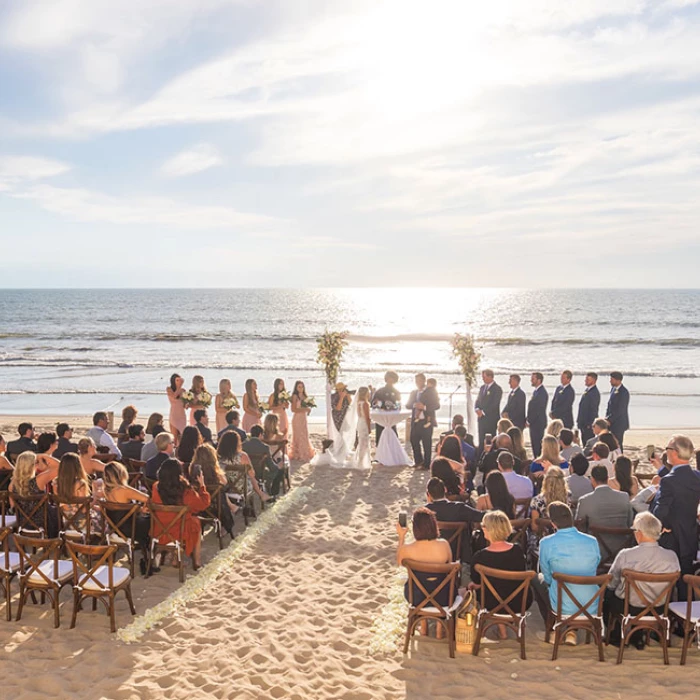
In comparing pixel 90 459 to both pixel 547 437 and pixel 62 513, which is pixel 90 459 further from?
pixel 547 437

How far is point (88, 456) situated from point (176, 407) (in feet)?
18.5

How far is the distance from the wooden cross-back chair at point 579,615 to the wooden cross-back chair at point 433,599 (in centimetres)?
86

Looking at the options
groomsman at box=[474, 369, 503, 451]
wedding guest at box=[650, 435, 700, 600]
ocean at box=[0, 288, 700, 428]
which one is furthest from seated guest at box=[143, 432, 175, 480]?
ocean at box=[0, 288, 700, 428]

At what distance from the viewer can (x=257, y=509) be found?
10.3 m

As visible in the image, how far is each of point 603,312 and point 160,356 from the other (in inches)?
2811

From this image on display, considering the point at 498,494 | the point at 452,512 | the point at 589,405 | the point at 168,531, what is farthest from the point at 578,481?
the point at 589,405

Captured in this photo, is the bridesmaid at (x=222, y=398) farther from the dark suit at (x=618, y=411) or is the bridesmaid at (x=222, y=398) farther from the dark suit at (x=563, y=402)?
the dark suit at (x=618, y=411)

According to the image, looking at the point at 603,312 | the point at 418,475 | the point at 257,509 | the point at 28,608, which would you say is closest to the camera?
the point at 28,608

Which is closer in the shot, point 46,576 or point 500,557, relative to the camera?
point 500,557

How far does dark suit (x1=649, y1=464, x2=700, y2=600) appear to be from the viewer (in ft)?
20.6

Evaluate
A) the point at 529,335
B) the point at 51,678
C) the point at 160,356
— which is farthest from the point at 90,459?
the point at 529,335

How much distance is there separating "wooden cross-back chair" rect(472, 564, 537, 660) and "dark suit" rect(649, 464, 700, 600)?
168cm

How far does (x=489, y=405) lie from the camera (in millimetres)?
13133

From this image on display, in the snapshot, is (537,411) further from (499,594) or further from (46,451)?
(46,451)
